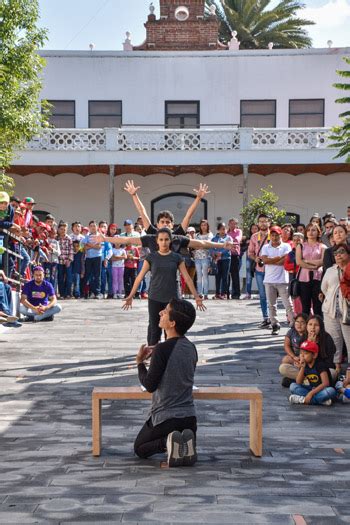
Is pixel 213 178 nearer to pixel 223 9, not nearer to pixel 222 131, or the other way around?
pixel 222 131

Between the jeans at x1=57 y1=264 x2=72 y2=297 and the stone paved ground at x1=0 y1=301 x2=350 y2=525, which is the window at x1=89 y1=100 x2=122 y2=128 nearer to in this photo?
the jeans at x1=57 y1=264 x2=72 y2=297

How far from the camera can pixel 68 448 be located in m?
7.55

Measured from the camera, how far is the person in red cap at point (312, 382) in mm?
9523

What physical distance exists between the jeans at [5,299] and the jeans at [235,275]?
23.7 ft

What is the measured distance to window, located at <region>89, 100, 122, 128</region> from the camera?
33500 mm

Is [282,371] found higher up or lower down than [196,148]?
lower down

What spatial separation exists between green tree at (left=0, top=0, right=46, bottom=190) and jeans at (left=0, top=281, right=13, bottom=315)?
593 centimetres

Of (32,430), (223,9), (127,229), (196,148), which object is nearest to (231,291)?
(127,229)

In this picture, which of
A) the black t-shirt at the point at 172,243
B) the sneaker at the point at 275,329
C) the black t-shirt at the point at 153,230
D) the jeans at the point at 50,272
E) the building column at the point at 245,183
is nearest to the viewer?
the black t-shirt at the point at 172,243

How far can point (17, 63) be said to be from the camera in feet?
72.3

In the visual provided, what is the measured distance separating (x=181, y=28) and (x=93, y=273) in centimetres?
1540

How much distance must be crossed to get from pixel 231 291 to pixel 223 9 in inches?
888

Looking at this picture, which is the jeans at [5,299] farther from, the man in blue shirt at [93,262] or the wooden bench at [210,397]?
the wooden bench at [210,397]

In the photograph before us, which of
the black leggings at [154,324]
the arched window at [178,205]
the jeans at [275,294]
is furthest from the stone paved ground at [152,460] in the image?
the arched window at [178,205]
